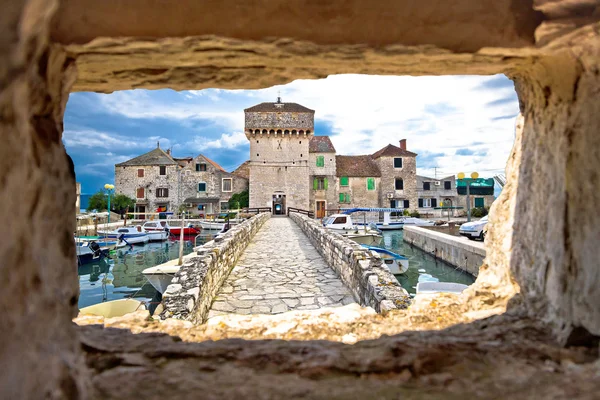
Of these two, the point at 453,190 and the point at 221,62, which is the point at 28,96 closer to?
the point at 221,62

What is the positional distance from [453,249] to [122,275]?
1597 centimetres

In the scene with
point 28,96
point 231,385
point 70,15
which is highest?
point 70,15

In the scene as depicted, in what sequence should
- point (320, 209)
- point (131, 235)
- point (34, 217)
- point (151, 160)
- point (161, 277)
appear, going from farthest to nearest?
point (151, 160) → point (320, 209) → point (131, 235) → point (161, 277) → point (34, 217)

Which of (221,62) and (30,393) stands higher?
(221,62)

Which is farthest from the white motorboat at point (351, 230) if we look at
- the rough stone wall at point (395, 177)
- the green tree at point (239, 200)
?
the green tree at point (239, 200)

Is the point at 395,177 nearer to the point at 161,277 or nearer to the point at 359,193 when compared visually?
the point at 359,193

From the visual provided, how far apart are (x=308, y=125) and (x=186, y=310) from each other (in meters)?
29.9

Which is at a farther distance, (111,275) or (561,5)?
(111,275)

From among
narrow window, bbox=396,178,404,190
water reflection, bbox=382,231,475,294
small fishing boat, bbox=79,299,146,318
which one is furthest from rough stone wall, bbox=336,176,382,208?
small fishing boat, bbox=79,299,146,318

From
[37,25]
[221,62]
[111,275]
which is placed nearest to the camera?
A: [37,25]

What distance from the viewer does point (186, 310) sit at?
4.18 meters

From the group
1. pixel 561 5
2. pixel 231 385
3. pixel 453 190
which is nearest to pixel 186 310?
pixel 231 385

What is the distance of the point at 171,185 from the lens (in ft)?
120

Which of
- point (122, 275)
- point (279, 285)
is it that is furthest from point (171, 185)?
point (279, 285)
